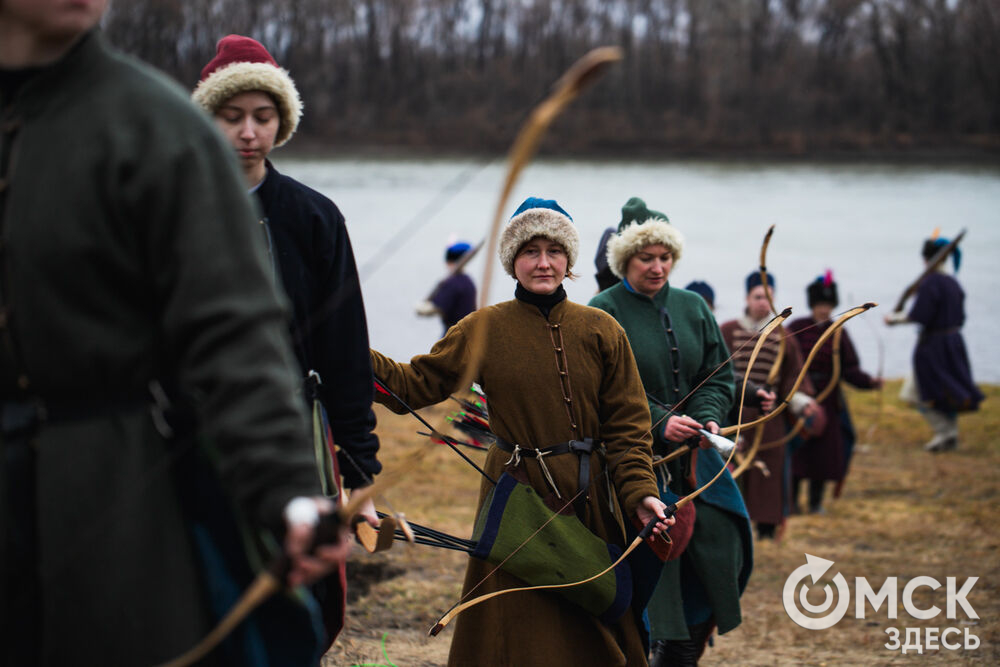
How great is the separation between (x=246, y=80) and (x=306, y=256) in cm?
44

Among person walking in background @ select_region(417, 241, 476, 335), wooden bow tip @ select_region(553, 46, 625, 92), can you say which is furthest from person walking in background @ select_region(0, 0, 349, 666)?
person walking in background @ select_region(417, 241, 476, 335)

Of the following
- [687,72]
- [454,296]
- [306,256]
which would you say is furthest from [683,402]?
[687,72]

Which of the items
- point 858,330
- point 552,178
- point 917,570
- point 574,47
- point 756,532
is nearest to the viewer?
point 917,570

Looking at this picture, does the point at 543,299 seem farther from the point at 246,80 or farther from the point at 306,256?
the point at 246,80

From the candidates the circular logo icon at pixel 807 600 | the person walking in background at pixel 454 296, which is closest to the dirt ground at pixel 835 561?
the circular logo icon at pixel 807 600

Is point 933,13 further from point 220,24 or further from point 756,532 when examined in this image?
point 756,532

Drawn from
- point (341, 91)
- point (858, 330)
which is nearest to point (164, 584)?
point (341, 91)

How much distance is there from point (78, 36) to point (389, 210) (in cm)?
2209

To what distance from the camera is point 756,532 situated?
7379 millimetres

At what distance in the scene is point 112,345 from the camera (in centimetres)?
157

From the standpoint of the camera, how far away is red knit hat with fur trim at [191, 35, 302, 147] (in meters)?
2.65

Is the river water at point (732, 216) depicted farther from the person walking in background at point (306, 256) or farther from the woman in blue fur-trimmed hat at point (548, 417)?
the person walking in background at point (306, 256)

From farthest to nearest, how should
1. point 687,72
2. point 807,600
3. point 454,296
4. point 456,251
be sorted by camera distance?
point 687,72 → point 456,251 → point 454,296 → point 807,600

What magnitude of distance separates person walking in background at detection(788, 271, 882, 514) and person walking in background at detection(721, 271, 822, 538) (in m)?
0.89
